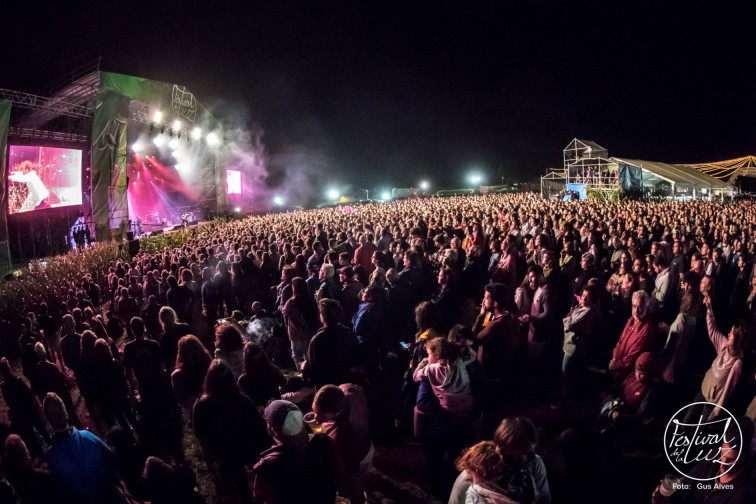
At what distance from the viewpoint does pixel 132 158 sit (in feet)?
82.7

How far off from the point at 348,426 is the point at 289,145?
48.0 meters

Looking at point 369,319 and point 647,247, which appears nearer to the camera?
point 369,319

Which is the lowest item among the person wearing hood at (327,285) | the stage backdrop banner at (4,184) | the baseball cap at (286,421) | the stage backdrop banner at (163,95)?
the baseball cap at (286,421)

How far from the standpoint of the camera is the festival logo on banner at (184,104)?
19.9 metres

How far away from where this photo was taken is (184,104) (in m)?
20.8

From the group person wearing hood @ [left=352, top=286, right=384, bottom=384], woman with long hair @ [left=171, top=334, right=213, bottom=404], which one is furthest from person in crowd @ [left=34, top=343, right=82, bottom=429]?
person wearing hood @ [left=352, top=286, right=384, bottom=384]

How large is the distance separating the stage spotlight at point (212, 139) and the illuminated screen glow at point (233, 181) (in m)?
3.56

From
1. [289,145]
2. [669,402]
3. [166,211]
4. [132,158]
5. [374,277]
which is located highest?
[289,145]

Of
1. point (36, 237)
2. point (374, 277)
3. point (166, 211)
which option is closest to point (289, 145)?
point (166, 211)

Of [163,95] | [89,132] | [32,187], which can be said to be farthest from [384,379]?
[163,95]

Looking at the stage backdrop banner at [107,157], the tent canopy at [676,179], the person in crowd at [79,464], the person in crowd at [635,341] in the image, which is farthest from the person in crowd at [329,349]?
the tent canopy at [676,179]

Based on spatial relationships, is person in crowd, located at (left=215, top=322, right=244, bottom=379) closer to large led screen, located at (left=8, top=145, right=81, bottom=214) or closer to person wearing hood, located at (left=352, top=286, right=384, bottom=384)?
person wearing hood, located at (left=352, top=286, right=384, bottom=384)

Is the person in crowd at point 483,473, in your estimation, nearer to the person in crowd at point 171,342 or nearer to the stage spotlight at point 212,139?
the person in crowd at point 171,342

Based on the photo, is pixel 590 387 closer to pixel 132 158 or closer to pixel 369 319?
pixel 369 319
